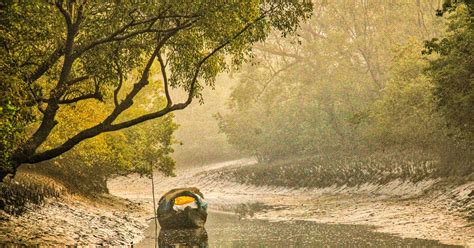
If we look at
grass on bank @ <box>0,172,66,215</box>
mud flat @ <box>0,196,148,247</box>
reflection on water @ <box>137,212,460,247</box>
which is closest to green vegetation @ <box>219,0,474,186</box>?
reflection on water @ <box>137,212,460,247</box>

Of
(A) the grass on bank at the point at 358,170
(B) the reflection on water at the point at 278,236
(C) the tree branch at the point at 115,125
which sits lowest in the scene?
(B) the reflection on water at the point at 278,236

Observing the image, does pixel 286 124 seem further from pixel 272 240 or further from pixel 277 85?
pixel 272 240

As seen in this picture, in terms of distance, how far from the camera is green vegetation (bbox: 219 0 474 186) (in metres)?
31.9

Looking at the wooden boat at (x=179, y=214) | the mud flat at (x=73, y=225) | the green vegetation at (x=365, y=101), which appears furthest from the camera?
the wooden boat at (x=179, y=214)

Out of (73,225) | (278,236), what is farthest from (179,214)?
(73,225)

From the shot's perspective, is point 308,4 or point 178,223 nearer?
point 308,4

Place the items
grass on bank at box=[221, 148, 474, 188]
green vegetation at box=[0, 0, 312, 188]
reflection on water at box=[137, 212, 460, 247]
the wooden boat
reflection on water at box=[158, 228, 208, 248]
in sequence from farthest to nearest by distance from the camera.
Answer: grass on bank at box=[221, 148, 474, 188], the wooden boat, reflection on water at box=[158, 228, 208, 248], reflection on water at box=[137, 212, 460, 247], green vegetation at box=[0, 0, 312, 188]

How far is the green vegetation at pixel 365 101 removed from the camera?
31.9 meters

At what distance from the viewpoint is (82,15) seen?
1928 centimetres

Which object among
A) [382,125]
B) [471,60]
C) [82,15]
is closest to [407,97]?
[382,125]

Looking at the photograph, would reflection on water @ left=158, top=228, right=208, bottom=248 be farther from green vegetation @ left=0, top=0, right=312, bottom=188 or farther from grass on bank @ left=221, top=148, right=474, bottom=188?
grass on bank @ left=221, top=148, right=474, bottom=188

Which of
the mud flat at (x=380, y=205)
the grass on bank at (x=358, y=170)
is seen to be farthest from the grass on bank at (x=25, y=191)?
the grass on bank at (x=358, y=170)

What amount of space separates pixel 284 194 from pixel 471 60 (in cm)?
2983

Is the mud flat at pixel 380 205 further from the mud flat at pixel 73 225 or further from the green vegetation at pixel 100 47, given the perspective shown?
the green vegetation at pixel 100 47
